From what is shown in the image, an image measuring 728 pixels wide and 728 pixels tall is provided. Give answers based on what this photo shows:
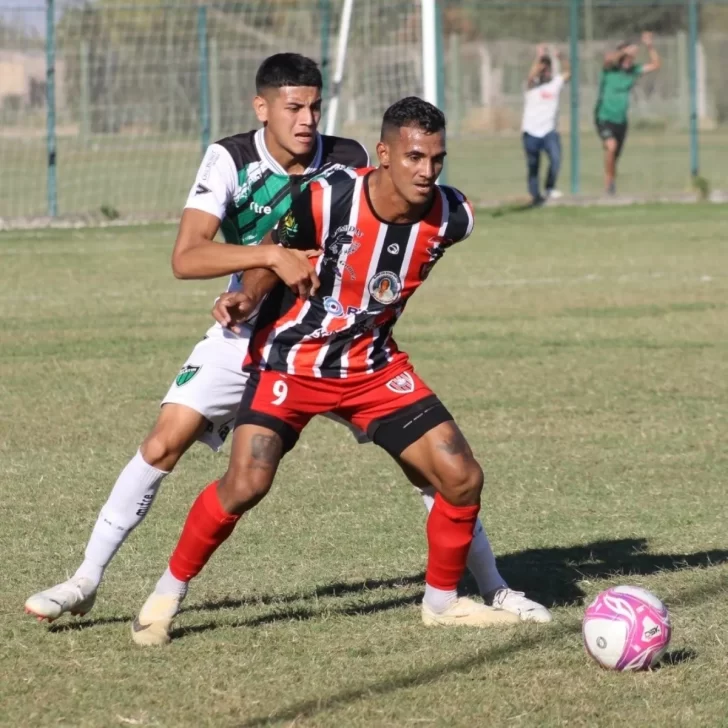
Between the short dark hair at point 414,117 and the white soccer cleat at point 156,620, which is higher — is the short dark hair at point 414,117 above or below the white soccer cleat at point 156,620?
above

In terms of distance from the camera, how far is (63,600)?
16.4 feet

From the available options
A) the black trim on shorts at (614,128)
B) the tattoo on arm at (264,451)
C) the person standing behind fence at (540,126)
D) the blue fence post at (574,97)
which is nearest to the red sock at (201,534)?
the tattoo on arm at (264,451)

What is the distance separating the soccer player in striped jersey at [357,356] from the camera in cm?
495

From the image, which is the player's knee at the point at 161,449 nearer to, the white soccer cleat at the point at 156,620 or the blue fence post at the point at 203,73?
the white soccer cleat at the point at 156,620

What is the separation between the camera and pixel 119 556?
607 centimetres

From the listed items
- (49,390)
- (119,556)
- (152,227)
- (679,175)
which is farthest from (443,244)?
(679,175)

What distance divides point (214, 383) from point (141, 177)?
1997 centimetres

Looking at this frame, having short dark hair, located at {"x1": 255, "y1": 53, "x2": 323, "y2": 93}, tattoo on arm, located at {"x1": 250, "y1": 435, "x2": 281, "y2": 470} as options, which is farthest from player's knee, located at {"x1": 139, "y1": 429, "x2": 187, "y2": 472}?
short dark hair, located at {"x1": 255, "y1": 53, "x2": 323, "y2": 93}

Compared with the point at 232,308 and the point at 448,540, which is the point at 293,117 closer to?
the point at 232,308

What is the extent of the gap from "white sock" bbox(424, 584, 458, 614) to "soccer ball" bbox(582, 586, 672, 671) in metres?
0.57

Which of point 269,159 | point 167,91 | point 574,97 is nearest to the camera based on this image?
point 269,159

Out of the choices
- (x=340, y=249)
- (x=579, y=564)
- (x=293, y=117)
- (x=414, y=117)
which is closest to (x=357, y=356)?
(x=340, y=249)

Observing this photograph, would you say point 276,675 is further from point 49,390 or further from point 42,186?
point 42,186

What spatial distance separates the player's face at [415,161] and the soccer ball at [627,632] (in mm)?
1471
